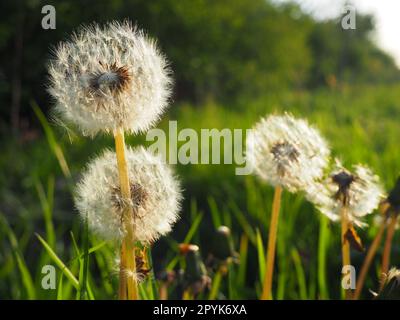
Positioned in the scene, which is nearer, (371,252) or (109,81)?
(109,81)

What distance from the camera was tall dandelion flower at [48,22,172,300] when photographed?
0.79 meters

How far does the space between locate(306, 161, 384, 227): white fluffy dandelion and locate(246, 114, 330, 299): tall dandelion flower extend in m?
0.02

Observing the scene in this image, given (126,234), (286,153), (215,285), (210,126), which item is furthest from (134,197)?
(210,126)

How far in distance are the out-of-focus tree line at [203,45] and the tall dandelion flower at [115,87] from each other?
11.3 ft

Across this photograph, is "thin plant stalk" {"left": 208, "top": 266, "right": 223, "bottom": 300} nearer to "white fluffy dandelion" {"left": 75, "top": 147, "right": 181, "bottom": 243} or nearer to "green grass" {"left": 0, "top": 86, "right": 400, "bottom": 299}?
"green grass" {"left": 0, "top": 86, "right": 400, "bottom": 299}

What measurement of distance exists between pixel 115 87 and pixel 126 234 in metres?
0.21

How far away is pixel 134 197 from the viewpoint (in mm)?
863

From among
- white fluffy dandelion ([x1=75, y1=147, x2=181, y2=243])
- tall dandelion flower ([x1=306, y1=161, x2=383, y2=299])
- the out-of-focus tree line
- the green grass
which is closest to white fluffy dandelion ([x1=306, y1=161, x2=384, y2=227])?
tall dandelion flower ([x1=306, y1=161, x2=383, y2=299])

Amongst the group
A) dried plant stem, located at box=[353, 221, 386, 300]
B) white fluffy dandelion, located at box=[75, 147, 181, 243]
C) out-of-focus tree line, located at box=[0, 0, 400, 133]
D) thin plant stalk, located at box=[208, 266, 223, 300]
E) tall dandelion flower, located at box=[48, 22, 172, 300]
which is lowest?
thin plant stalk, located at box=[208, 266, 223, 300]

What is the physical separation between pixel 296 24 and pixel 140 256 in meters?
15.8

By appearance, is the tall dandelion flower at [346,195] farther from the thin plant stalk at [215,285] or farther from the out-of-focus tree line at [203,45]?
the out-of-focus tree line at [203,45]

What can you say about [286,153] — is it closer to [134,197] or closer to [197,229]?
[134,197]

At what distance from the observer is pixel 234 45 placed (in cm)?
1309
